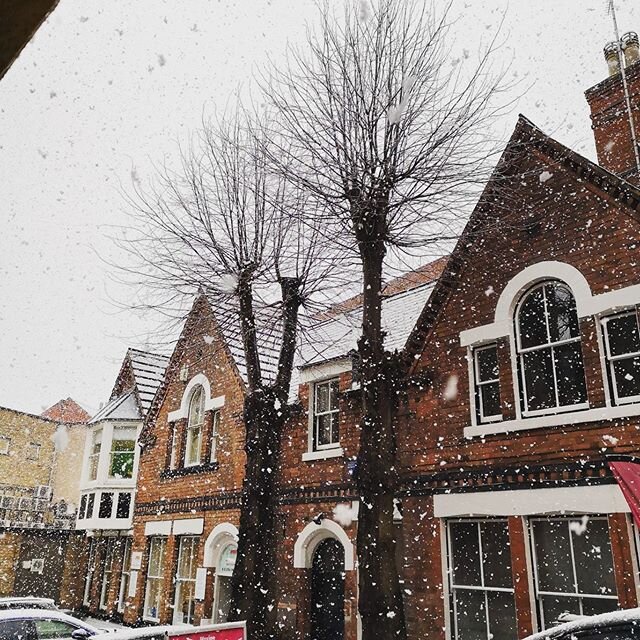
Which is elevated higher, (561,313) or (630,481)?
(561,313)

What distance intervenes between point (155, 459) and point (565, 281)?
13.3 m

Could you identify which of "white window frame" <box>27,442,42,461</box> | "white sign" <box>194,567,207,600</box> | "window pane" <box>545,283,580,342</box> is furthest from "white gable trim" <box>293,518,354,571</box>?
"white window frame" <box>27,442,42,461</box>

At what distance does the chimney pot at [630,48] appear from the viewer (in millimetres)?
12586

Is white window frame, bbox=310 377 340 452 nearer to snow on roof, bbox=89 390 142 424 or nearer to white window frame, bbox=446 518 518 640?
white window frame, bbox=446 518 518 640

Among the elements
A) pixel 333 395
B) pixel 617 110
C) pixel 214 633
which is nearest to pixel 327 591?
pixel 333 395

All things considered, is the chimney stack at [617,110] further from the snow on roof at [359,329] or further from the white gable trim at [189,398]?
the white gable trim at [189,398]

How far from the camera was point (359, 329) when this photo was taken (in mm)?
13883

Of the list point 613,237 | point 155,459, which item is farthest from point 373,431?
point 155,459

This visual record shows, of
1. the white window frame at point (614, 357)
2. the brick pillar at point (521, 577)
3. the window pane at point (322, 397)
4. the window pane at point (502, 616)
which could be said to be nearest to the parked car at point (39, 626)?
the window pane at point (322, 397)

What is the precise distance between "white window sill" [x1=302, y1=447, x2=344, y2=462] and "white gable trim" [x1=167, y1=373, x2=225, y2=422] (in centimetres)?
408

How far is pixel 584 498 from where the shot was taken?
792 centimetres

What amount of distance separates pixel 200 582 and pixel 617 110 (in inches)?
550

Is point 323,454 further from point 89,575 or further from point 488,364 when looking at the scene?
point 89,575

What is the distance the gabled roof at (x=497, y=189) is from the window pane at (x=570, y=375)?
7.02 feet
